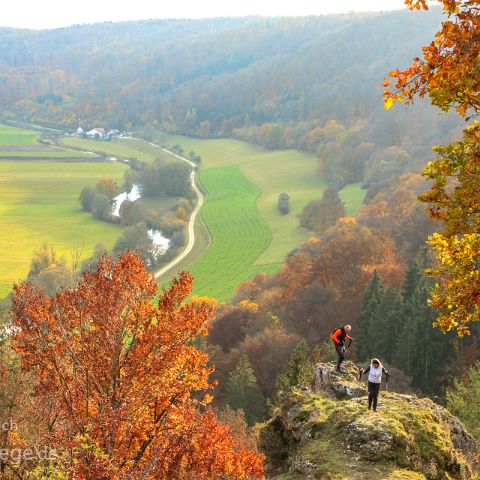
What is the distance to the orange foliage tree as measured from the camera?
645 inches

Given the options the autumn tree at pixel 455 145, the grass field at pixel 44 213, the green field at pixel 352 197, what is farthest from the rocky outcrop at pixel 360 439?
the green field at pixel 352 197

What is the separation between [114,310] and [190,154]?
18553 centimetres

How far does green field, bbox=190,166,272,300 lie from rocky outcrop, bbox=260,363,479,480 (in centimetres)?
6866

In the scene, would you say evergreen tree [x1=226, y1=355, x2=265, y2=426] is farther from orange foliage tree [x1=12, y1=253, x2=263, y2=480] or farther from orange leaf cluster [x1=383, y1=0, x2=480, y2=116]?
orange leaf cluster [x1=383, y1=0, x2=480, y2=116]

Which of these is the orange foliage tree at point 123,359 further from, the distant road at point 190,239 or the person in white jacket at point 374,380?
the distant road at point 190,239

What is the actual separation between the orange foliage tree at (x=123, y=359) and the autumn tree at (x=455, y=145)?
27.9ft

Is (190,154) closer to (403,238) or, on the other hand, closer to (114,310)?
(403,238)

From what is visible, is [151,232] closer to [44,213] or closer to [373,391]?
[44,213]

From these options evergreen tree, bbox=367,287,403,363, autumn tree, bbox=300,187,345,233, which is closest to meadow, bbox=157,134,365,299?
autumn tree, bbox=300,187,345,233

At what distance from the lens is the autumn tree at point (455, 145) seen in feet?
34.7

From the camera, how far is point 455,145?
447 inches

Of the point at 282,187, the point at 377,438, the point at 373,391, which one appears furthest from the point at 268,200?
Result: the point at 377,438

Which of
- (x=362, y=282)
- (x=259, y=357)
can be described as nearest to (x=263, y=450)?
(x=259, y=357)

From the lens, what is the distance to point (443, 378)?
47.4 metres
